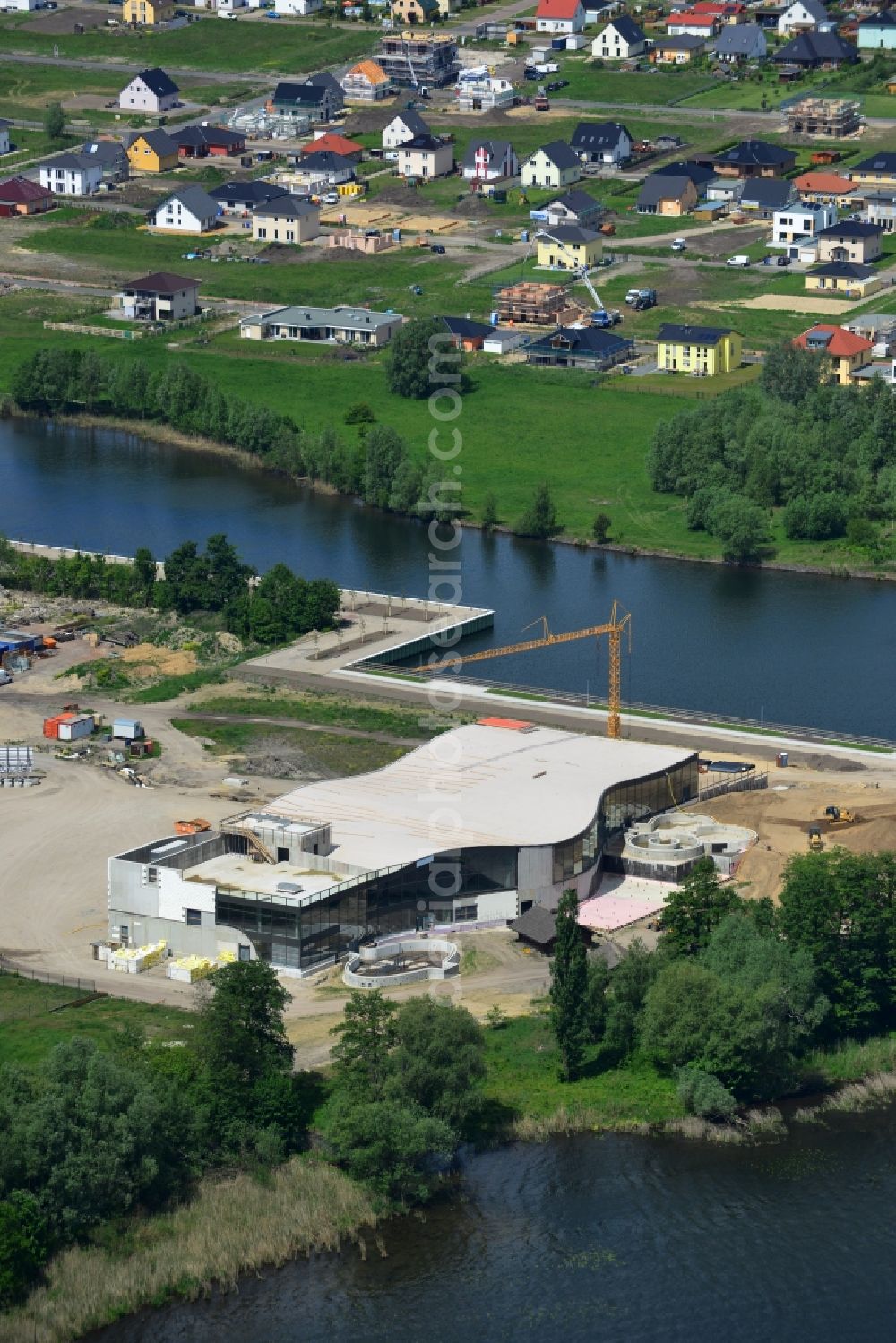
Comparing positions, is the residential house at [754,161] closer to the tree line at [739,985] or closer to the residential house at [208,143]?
the residential house at [208,143]

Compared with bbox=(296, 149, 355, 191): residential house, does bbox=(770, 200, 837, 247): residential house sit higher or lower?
lower

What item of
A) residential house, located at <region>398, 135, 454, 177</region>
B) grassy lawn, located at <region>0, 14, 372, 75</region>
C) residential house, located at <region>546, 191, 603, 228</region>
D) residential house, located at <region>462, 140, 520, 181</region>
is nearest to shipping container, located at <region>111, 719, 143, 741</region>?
residential house, located at <region>546, 191, 603, 228</region>

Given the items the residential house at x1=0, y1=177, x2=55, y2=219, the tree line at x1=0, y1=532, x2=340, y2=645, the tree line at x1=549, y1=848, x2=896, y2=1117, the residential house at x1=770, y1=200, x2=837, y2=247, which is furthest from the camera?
the residential house at x1=0, y1=177, x2=55, y2=219

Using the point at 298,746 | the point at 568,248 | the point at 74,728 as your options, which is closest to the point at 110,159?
the point at 568,248

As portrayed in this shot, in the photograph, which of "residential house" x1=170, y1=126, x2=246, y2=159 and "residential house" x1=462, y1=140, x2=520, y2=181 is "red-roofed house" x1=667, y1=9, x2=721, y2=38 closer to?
"residential house" x1=462, y1=140, x2=520, y2=181

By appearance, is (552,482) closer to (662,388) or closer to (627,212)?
→ (662,388)

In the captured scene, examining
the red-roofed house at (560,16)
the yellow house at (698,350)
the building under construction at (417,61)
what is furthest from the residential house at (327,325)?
the red-roofed house at (560,16)

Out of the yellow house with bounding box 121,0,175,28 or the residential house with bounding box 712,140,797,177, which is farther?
the yellow house with bounding box 121,0,175,28

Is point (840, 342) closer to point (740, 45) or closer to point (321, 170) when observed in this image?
point (321, 170)
